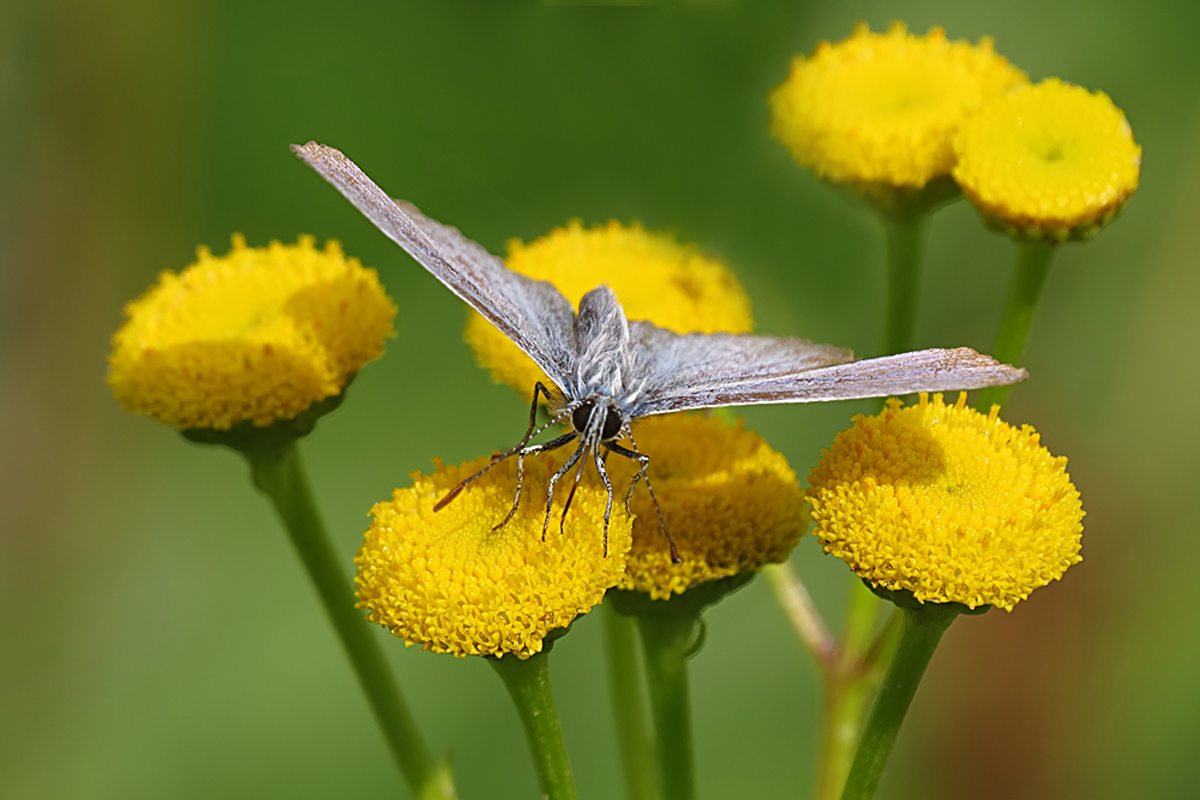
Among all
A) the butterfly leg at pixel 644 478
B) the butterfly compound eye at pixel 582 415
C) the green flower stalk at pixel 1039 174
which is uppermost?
the green flower stalk at pixel 1039 174

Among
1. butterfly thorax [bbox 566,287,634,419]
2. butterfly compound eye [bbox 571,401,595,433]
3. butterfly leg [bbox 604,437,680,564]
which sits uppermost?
butterfly thorax [bbox 566,287,634,419]

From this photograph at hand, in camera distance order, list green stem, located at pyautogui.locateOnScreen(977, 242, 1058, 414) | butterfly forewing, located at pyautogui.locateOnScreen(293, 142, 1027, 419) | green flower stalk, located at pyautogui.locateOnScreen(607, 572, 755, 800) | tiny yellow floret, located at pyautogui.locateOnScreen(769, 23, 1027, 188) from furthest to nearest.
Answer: tiny yellow floret, located at pyautogui.locateOnScreen(769, 23, 1027, 188), green stem, located at pyautogui.locateOnScreen(977, 242, 1058, 414), green flower stalk, located at pyautogui.locateOnScreen(607, 572, 755, 800), butterfly forewing, located at pyautogui.locateOnScreen(293, 142, 1027, 419)

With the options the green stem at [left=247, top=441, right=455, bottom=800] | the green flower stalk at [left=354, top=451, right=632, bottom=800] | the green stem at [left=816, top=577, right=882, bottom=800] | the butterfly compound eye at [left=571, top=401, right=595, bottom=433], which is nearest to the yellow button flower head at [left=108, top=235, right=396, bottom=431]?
the green stem at [left=247, top=441, right=455, bottom=800]

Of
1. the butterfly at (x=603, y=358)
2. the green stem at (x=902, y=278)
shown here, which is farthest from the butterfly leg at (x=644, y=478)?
the green stem at (x=902, y=278)

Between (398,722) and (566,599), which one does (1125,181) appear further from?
(398,722)

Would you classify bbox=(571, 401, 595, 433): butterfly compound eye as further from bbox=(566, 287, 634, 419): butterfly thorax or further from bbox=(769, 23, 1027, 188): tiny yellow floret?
bbox=(769, 23, 1027, 188): tiny yellow floret

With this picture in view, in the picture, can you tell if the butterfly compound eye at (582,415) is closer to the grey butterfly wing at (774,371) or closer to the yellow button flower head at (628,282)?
the grey butterfly wing at (774,371)

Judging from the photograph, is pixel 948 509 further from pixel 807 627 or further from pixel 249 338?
pixel 249 338
